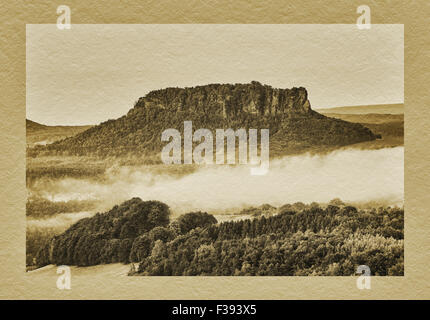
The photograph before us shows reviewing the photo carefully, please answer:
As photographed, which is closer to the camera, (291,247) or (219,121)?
(291,247)

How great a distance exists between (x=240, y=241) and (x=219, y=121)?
1309 millimetres

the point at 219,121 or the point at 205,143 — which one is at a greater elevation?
the point at 219,121

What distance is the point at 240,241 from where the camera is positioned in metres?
5.36

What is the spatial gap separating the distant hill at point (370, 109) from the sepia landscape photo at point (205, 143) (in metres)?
0.01

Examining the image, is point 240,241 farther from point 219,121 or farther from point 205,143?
point 219,121

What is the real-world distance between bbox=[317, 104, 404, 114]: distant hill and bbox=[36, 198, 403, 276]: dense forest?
39.2 inches

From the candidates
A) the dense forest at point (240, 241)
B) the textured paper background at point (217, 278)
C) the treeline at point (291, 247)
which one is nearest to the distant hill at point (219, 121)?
the textured paper background at point (217, 278)

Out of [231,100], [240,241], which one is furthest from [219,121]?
[240,241]

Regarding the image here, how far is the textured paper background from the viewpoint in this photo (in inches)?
210

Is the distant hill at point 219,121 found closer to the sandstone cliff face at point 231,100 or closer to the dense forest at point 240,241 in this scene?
the sandstone cliff face at point 231,100

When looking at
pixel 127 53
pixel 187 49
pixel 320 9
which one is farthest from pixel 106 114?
pixel 320 9

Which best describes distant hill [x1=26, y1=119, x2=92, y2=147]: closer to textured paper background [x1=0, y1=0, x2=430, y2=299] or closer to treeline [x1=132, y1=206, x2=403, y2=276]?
textured paper background [x1=0, y1=0, x2=430, y2=299]

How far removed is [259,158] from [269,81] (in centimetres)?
85

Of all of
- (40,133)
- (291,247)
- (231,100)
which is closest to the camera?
(291,247)
